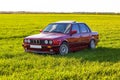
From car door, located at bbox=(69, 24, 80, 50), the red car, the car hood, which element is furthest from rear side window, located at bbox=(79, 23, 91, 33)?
the car hood

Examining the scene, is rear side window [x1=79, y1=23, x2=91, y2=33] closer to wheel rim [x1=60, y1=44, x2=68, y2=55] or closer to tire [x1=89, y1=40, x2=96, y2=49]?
tire [x1=89, y1=40, x2=96, y2=49]

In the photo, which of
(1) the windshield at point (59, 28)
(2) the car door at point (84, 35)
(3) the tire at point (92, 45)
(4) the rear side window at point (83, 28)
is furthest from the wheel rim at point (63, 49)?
(3) the tire at point (92, 45)

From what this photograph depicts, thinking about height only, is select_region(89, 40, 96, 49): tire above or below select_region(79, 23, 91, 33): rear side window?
below

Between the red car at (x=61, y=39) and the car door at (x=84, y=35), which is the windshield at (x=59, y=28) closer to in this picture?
the red car at (x=61, y=39)

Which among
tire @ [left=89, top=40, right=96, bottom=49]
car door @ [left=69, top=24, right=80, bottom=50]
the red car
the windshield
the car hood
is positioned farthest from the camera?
tire @ [left=89, top=40, right=96, bottom=49]

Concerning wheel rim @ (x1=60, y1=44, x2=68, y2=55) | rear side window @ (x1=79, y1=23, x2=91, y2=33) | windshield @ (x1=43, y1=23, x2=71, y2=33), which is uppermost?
windshield @ (x1=43, y1=23, x2=71, y2=33)

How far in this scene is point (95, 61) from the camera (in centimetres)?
1184

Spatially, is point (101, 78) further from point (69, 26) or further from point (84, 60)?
point (69, 26)

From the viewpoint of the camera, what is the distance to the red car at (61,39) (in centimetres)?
1369

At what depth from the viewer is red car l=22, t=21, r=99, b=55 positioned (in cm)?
1369

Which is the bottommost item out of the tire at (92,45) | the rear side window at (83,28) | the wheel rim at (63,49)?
the tire at (92,45)

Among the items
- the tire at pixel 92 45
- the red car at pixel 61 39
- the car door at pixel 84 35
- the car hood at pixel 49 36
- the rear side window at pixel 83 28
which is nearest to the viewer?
the red car at pixel 61 39

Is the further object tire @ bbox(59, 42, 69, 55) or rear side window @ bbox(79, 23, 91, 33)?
rear side window @ bbox(79, 23, 91, 33)

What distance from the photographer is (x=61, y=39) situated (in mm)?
13906
